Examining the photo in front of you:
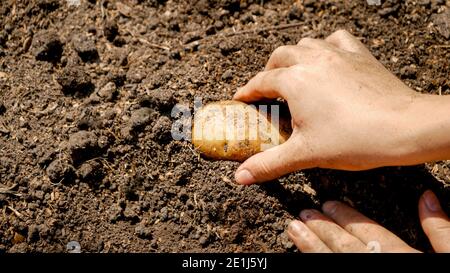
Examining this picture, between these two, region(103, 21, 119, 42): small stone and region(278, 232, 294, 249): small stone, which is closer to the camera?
region(278, 232, 294, 249): small stone

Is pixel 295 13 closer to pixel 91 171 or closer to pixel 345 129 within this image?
pixel 345 129

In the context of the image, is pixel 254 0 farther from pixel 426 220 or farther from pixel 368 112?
pixel 426 220

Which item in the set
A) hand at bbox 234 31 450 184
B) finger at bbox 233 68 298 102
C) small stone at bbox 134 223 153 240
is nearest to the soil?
small stone at bbox 134 223 153 240

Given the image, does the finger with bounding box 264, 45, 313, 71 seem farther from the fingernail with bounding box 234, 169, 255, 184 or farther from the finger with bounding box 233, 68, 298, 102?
the fingernail with bounding box 234, 169, 255, 184

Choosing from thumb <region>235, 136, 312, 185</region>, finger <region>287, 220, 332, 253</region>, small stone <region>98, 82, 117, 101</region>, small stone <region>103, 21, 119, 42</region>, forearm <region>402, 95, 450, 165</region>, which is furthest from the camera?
small stone <region>103, 21, 119, 42</region>

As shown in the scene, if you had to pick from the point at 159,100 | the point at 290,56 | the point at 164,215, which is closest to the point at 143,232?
the point at 164,215

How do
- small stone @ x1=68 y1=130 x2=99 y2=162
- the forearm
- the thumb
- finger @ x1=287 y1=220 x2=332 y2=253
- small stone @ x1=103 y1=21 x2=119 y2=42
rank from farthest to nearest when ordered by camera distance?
small stone @ x1=103 y1=21 x2=119 y2=42
small stone @ x1=68 y1=130 x2=99 y2=162
finger @ x1=287 y1=220 x2=332 y2=253
the thumb
the forearm

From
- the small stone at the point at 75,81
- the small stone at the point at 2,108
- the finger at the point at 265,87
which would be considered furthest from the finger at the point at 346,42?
the small stone at the point at 2,108
